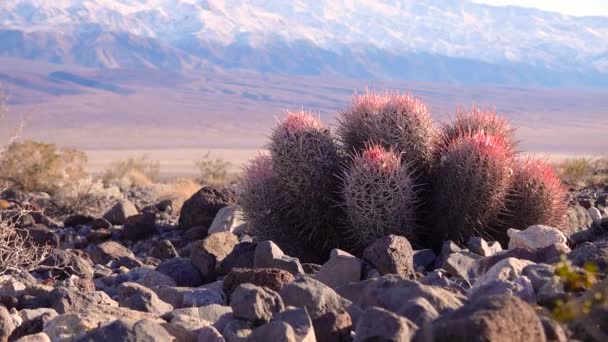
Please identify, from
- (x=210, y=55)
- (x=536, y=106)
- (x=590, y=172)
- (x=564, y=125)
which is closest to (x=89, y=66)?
(x=210, y=55)

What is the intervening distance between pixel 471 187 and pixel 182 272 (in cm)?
245

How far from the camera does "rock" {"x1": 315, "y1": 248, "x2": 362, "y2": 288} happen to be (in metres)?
6.08

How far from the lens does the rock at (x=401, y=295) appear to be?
160 inches

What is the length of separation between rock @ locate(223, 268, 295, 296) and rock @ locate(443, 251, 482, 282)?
1.09 meters

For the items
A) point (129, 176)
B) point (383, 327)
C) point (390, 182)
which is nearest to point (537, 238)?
point (390, 182)

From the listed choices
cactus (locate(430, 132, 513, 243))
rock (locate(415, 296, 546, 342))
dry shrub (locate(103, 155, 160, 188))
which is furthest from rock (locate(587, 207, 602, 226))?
dry shrub (locate(103, 155, 160, 188))

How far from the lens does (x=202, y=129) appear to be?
85688mm

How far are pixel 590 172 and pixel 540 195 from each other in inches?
429

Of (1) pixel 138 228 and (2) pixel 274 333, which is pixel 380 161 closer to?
(2) pixel 274 333

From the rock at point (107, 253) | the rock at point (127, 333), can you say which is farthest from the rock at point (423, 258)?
the rock at point (107, 253)

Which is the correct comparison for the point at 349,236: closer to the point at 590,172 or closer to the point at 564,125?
the point at 590,172

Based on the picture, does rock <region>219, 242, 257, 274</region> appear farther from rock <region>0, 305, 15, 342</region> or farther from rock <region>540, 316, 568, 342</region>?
rock <region>540, 316, 568, 342</region>

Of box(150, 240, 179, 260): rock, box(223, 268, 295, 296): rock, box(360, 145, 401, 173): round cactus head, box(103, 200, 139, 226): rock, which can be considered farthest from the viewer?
box(103, 200, 139, 226): rock

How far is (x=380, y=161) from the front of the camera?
23.0 feet
